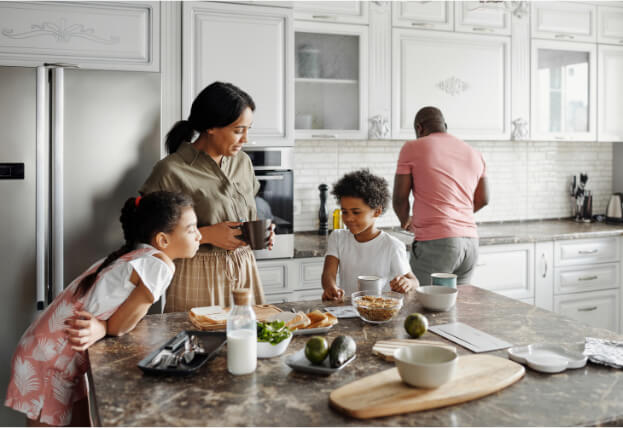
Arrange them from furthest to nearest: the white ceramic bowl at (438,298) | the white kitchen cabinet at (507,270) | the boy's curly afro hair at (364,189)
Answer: the white kitchen cabinet at (507,270) → the boy's curly afro hair at (364,189) → the white ceramic bowl at (438,298)

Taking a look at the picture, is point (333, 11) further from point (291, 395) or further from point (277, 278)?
point (291, 395)

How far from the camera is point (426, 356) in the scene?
1.21 metres

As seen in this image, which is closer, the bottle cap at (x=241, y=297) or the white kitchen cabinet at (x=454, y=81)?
the bottle cap at (x=241, y=297)

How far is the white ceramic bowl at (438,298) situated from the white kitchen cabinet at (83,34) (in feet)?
5.99

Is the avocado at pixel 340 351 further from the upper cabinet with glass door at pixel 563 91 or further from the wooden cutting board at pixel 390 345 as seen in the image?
the upper cabinet with glass door at pixel 563 91

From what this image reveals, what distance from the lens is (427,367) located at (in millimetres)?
1120

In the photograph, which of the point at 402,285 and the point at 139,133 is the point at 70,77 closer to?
the point at 139,133

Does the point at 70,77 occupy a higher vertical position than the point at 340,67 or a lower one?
lower

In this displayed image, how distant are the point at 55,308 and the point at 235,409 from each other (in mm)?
783

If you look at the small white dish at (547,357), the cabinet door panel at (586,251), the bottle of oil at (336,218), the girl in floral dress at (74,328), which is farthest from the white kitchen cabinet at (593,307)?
the girl in floral dress at (74,328)

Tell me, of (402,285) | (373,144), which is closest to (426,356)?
(402,285)

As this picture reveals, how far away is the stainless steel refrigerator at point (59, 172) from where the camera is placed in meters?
2.57

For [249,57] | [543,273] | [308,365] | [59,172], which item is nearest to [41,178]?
[59,172]

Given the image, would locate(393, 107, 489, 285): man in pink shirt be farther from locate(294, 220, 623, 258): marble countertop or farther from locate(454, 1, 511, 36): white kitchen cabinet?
locate(454, 1, 511, 36): white kitchen cabinet
